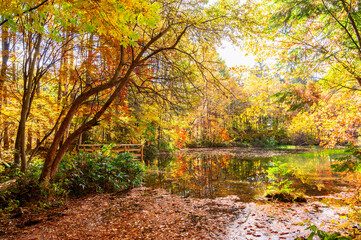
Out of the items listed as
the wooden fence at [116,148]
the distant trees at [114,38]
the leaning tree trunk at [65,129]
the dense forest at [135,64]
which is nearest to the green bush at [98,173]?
the dense forest at [135,64]

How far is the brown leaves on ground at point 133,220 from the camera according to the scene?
10.5ft

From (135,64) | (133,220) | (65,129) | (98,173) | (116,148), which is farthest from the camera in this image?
(116,148)

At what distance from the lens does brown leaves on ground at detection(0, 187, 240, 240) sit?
3203 millimetres

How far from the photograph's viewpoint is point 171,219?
389 cm

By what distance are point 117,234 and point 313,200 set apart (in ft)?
15.4

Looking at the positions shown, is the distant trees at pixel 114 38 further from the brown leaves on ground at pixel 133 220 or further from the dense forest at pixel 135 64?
the brown leaves on ground at pixel 133 220

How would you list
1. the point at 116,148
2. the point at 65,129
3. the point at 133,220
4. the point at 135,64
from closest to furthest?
1. the point at 133,220
2. the point at 135,64
3. the point at 65,129
4. the point at 116,148

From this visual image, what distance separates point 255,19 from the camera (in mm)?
4094

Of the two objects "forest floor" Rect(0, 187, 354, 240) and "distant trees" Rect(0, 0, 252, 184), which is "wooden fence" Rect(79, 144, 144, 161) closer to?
"distant trees" Rect(0, 0, 252, 184)

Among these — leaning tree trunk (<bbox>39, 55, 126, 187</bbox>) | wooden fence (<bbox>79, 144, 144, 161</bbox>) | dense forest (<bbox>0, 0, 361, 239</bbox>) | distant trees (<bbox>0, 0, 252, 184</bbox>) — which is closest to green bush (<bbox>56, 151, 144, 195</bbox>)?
dense forest (<bbox>0, 0, 361, 239</bbox>)

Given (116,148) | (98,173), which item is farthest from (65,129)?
(116,148)

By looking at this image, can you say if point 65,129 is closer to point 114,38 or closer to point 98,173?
point 98,173

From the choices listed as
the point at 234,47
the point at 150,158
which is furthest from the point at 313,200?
the point at 150,158

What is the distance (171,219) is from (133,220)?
728 mm
